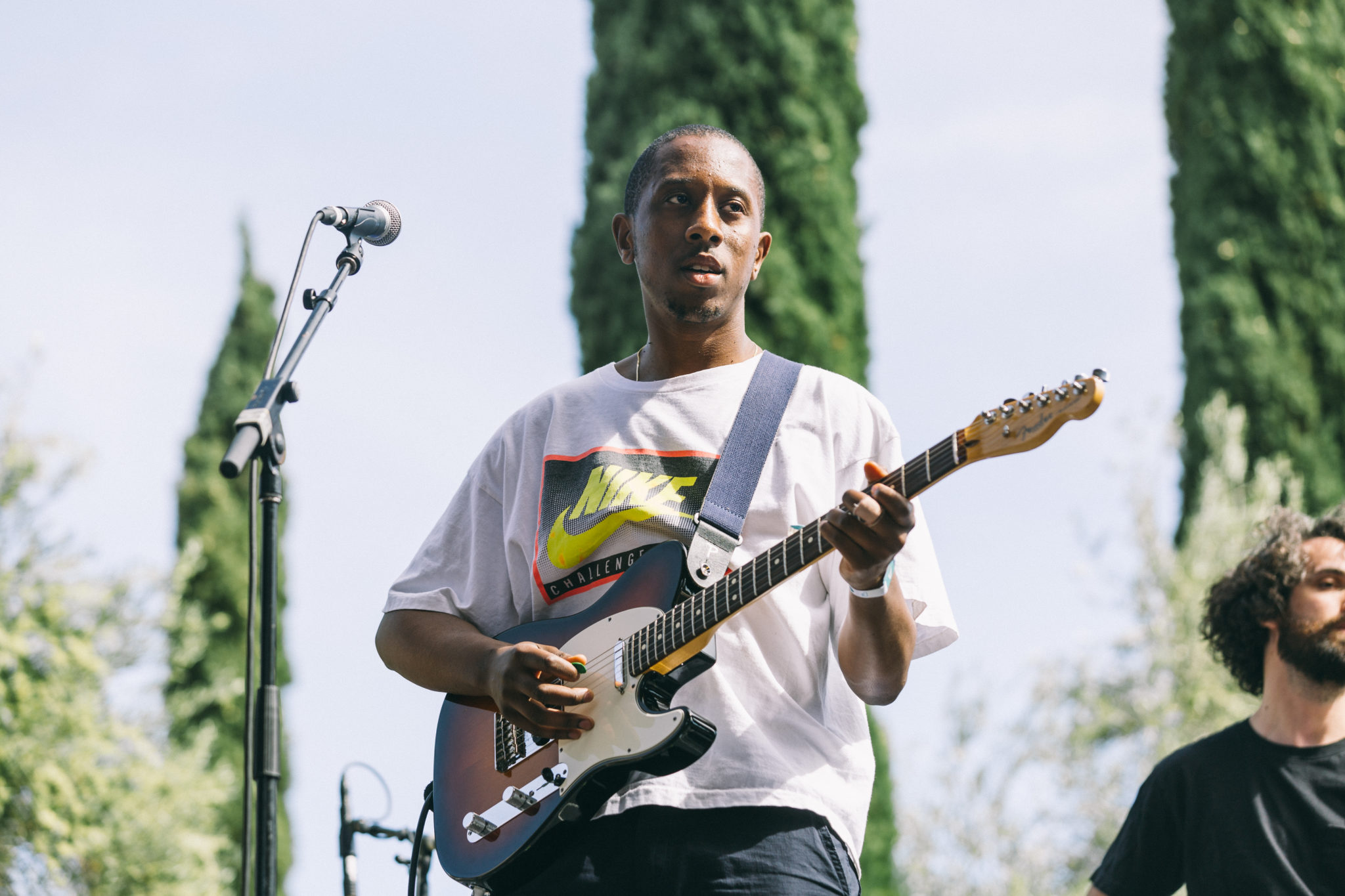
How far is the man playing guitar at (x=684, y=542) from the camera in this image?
2.37m

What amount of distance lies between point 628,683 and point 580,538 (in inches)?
12.6

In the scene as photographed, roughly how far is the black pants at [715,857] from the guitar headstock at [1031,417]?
73 centimetres

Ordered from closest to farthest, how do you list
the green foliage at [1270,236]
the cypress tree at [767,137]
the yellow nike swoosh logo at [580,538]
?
the yellow nike swoosh logo at [580,538]
the cypress tree at [767,137]
the green foliage at [1270,236]

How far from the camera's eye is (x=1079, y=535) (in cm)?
1030

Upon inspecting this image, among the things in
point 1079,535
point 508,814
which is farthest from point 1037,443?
point 1079,535

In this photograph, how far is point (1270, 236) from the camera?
10969 millimetres

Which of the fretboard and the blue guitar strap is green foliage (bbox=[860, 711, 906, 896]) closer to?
the blue guitar strap

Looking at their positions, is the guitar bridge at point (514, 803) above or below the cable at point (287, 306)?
below

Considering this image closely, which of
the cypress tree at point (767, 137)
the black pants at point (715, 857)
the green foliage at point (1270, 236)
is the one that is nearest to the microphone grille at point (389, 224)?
the black pants at point (715, 857)

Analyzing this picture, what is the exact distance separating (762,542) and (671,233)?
75 centimetres

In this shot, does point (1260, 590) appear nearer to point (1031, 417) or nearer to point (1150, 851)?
point (1150, 851)

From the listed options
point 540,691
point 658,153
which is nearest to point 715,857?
point 540,691

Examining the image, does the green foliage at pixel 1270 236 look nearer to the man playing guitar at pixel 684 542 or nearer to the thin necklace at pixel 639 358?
the thin necklace at pixel 639 358

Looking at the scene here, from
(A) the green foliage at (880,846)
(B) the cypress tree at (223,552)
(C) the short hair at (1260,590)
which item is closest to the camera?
(C) the short hair at (1260,590)
